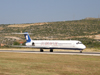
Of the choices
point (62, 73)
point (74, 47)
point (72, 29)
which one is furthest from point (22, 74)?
point (72, 29)

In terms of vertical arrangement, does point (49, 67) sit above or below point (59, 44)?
below

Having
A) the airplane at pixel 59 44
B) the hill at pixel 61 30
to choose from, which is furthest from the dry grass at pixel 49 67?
the hill at pixel 61 30

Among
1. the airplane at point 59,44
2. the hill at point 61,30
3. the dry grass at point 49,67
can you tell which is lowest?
the dry grass at point 49,67

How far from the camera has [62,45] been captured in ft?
181

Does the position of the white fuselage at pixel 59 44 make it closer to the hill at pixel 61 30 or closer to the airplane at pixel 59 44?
the airplane at pixel 59 44

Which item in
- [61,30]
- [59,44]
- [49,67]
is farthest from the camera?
[61,30]

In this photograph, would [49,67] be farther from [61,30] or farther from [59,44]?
[61,30]

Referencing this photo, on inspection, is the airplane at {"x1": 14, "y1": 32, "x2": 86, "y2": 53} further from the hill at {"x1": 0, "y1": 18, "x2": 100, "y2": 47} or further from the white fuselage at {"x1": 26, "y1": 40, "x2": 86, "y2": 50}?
the hill at {"x1": 0, "y1": 18, "x2": 100, "y2": 47}

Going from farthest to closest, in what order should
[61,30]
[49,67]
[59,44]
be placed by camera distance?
[61,30], [59,44], [49,67]

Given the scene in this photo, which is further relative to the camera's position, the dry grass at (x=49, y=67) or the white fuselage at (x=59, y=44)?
the white fuselage at (x=59, y=44)

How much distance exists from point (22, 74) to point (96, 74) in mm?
5837

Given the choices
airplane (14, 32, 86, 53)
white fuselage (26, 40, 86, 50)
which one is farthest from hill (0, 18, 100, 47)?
white fuselage (26, 40, 86, 50)

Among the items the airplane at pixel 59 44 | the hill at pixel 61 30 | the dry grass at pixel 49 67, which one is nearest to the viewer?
the dry grass at pixel 49 67

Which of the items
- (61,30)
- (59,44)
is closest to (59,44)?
(59,44)
